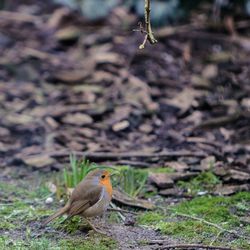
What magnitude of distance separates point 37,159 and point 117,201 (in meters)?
1.14

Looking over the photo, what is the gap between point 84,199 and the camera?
4.27m

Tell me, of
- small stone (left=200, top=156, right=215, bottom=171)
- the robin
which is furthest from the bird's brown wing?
small stone (left=200, top=156, right=215, bottom=171)

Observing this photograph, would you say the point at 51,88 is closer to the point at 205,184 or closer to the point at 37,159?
the point at 37,159

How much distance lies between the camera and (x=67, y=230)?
4309mm

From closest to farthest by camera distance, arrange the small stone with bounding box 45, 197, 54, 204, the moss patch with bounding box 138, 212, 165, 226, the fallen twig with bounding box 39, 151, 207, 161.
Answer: the moss patch with bounding box 138, 212, 165, 226 < the small stone with bounding box 45, 197, 54, 204 < the fallen twig with bounding box 39, 151, 207, 161

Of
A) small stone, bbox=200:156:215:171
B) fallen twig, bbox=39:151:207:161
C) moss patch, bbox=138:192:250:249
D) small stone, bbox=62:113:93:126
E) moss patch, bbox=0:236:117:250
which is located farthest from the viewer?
small stone, bbox=62:113:93:126

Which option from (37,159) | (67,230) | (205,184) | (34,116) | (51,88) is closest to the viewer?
(67,230)

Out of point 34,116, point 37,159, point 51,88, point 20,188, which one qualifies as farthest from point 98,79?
point 20,188

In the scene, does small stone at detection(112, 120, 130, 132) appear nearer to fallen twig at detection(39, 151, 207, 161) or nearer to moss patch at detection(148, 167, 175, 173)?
fallen twig at detection(39, 151, 207, 161)

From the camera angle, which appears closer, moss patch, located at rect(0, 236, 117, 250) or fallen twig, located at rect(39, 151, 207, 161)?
moss patch, located at rect(0, 236, 117, 250)

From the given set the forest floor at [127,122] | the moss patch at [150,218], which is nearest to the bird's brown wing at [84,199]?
the forest floor at [127,122]

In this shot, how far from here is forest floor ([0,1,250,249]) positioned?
173 inches

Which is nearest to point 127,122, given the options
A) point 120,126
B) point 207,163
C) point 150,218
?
point 120,126

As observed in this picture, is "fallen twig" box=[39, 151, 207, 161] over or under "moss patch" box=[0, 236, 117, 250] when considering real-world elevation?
over
